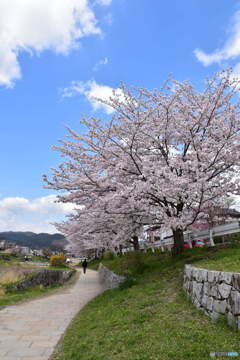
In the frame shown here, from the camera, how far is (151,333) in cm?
498

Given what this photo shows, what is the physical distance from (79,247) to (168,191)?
3951 cm

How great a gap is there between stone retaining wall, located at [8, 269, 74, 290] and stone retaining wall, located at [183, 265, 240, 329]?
14.3 meters

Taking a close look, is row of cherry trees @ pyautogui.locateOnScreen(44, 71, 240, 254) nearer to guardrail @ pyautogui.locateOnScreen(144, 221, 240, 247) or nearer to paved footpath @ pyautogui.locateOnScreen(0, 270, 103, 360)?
guardrail @ pyautogui.locateOnScreen(144, 221, 240, 247)

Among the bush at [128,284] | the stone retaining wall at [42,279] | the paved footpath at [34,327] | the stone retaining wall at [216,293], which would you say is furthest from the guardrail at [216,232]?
the stone retaining wall at [42,279]

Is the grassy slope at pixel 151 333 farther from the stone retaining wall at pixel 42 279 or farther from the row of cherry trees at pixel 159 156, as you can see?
the stone retaining wall at pixel 42 279

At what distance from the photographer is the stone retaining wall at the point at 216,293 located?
448 centimetres

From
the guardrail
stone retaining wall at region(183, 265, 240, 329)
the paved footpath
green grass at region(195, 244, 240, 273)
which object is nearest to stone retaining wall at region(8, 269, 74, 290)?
the paved footpath

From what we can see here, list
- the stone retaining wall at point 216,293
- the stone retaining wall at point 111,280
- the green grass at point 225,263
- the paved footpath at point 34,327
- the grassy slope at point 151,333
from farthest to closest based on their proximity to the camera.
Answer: the stone retaining wall at point 111,280, the green grass at point 225,263, the paved footpath at point 34,327, the stone retaining wall at point 216,293, the grassy slope at point 151,333

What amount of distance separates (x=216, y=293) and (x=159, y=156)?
6.79 metres

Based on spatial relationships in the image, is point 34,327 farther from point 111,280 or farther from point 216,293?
point 111,280

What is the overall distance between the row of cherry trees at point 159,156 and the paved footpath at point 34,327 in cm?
404

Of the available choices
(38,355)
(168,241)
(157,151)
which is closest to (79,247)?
(168,241)

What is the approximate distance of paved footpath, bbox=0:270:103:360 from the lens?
5.72 metres

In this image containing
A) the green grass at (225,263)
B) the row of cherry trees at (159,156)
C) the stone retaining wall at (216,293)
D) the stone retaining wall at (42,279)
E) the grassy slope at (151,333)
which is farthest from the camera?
the stone retaining wall at (42,279)
